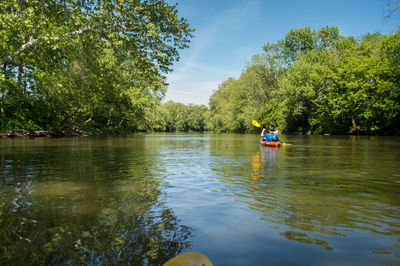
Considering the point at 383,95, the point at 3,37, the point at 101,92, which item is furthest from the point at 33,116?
the point at 383,95

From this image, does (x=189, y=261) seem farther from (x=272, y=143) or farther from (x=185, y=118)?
(x=185, y=118)

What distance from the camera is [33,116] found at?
29.9 m

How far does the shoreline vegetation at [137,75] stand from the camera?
46.8ft

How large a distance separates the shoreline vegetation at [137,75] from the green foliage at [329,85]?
171mm

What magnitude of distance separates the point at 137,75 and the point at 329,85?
37.5 m

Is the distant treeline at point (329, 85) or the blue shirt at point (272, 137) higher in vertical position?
the distant treeline at point (329, 85)

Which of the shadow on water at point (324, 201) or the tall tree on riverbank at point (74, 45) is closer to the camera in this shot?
the shadow on water at point (324, 201)

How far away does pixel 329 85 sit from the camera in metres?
43.9

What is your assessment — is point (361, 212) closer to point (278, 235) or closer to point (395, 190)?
point (278, 235)

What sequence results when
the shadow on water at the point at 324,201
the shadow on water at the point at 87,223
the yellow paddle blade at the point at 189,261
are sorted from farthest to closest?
the shadow on water at the point at 324,201 < the shadow on water at the point at 87,223 < the yellow paddle blade at the point at 189,261

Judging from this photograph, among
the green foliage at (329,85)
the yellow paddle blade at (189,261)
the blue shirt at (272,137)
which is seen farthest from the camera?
the green foliage at (329,85)

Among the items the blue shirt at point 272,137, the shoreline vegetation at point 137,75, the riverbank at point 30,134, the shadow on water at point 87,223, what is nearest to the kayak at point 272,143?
the blue shirt at point 272,137

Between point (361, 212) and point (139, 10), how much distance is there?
13.1 meters

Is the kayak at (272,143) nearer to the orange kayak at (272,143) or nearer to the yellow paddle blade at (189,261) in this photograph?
the orange kayak at (272,143)
